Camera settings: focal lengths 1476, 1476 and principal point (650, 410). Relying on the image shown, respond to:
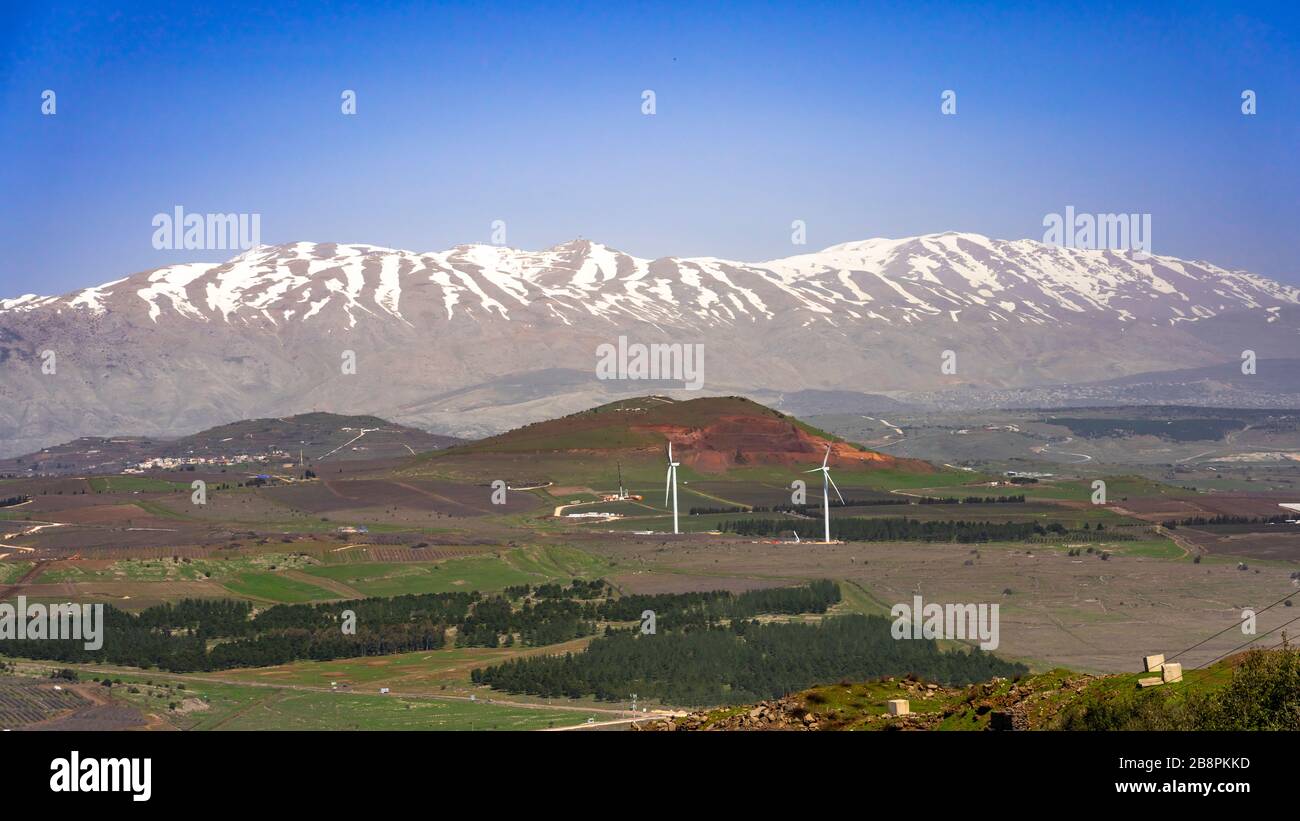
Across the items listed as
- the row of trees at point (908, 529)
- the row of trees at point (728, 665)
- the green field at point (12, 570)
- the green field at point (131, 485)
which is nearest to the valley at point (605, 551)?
the green field at point (12, 570)

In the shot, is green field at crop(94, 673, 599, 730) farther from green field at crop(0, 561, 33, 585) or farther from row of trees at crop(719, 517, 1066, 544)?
row of trees at crop(719, 517, 1066, 544)

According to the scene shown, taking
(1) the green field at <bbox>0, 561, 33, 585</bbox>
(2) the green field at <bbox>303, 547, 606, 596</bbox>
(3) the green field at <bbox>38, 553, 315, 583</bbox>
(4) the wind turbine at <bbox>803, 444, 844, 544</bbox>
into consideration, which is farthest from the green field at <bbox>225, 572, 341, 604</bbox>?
(4) the wind turbine at <bbox>803, 444, 844, 544</bbox>

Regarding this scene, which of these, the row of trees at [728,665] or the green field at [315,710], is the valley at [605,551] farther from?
the row of trees at [728,665]

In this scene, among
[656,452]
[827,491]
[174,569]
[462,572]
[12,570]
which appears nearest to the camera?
[12,570]

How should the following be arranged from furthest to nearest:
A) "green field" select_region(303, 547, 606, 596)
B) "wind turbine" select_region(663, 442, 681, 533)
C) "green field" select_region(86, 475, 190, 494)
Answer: "green field" select_region(86, 475, 190, 494)
"wind turbine" select_region(663, 442, 681, 533)
"green field" select_region(303, 547, 606, 596)

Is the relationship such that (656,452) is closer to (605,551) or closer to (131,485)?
(605,551)

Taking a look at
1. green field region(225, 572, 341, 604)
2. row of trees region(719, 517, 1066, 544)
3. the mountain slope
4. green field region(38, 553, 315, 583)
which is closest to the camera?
green field region(225, 572, 341, 604)

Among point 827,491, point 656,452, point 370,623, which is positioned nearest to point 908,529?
point 827,491

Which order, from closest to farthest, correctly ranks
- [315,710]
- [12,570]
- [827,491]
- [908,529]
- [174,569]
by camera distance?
[315,710] < [12,570] < [174,569] < [908,529] < [827,491]

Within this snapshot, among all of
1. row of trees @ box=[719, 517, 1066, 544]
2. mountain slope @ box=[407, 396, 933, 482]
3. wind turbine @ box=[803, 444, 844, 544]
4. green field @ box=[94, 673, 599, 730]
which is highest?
mountain slope @ box=[407, 396, 933, 482]

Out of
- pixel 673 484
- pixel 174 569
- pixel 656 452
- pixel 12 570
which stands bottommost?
pixel 174 569
